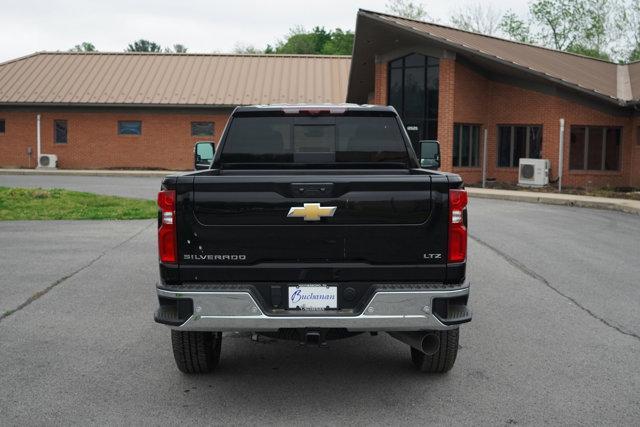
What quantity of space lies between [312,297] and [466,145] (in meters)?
28.9

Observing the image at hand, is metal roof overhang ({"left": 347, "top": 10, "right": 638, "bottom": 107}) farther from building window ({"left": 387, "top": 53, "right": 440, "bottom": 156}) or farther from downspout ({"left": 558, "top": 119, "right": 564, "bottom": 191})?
downspout ({"left": 558, "top": 119, "right": 564, "bottom": 191})

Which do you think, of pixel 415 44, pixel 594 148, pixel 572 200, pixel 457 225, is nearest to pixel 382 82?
pixel 415 44

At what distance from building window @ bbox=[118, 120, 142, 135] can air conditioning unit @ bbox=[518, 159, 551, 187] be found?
21.7m

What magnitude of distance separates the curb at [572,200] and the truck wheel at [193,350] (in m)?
17.4

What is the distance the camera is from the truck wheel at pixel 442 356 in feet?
18.5

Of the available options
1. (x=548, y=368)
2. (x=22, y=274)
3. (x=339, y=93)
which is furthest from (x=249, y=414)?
(x=339, y=93)

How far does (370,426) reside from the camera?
184 inches

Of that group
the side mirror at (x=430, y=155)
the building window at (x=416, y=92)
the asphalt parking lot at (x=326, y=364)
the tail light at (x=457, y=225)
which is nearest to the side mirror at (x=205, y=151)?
the asphalt parking lot at (x=326, y=364)

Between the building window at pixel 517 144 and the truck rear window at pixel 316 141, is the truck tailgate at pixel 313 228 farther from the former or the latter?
the building window at pixel 517 144

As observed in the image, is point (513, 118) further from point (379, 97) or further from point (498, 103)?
point (379, 97)

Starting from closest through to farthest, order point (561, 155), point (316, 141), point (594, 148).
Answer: point (316, 141) → point (561, 155) → point (594, 148)

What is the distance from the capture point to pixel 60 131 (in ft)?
141

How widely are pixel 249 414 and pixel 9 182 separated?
28109 millimetres

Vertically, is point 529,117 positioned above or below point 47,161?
above
